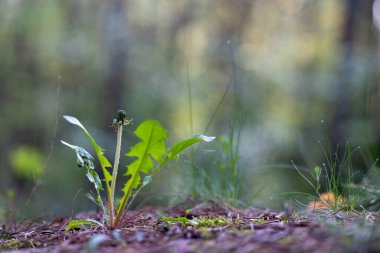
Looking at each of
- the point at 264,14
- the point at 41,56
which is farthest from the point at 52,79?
the point at 264,14

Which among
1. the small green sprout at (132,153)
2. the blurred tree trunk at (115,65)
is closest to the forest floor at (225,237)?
the small green sprout at (132,153)

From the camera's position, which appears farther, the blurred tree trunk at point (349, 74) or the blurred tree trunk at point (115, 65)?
the blurred tree trunk at point (115, 65)

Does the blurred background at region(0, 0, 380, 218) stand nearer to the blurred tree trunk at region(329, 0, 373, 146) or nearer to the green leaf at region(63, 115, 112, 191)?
the blurred tree trunk at region(329, 0, 373, 146)

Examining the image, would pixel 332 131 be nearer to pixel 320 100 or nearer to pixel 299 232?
pixel 320 100

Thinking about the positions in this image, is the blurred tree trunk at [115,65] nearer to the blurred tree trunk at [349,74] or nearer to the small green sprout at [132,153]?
the blurred tree trunk at [349,74]

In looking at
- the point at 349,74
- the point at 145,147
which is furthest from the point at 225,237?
the point at 349,74

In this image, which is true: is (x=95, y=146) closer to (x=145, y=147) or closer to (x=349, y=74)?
(x=145, y=147)

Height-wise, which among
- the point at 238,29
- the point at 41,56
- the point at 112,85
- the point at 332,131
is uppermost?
the point at 238,29
